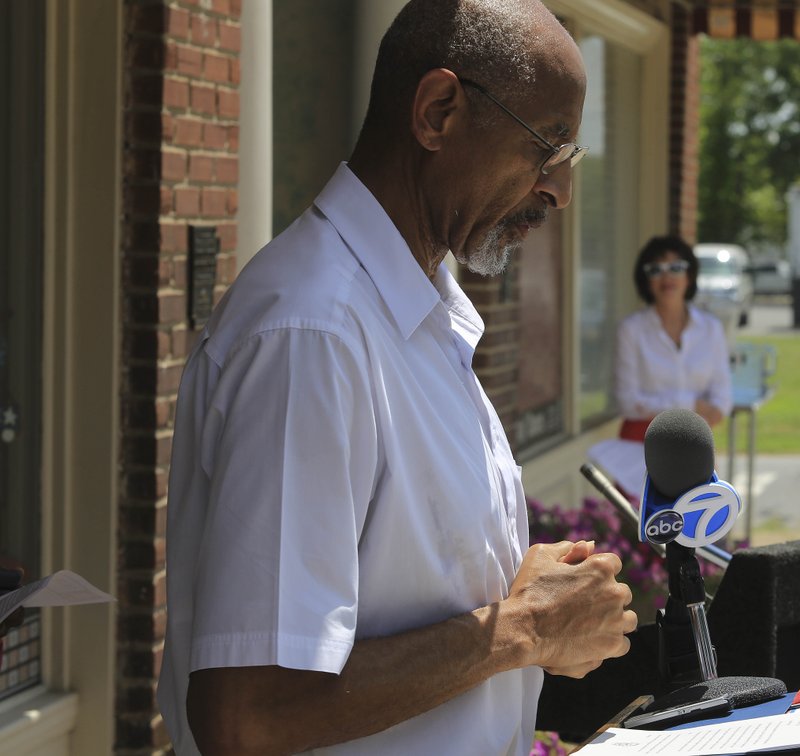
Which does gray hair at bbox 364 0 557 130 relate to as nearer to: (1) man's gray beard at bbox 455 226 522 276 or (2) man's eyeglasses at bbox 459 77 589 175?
(2) man's eyeglasses at bbox 459 77 589 175

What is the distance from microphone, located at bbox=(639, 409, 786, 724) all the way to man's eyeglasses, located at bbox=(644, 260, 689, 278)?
548 centimetres

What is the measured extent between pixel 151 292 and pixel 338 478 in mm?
2252

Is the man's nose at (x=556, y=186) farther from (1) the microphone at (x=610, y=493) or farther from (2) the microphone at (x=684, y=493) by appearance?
(1) the microphone at (x=610, y=493)

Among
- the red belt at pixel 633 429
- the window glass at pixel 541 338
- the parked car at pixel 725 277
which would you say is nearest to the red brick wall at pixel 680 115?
the window glass at pixel 541 338

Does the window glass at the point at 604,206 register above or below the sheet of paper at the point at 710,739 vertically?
above

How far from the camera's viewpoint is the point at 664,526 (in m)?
1.85

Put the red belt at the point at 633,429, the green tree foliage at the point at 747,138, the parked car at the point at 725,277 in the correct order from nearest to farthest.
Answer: the red belt at the point at 633,429 < the parked car at the point at 725,277 < the green tree foliage at the point at 747,138

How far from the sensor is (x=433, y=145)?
1.89m

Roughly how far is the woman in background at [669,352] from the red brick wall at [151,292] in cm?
359

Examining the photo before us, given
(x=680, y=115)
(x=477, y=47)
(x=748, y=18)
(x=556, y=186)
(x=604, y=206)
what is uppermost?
(x=748, y=18)

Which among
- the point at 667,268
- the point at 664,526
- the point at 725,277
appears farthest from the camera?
the point at 725,277

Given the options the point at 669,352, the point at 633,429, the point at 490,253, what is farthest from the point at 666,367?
the point at 490,253

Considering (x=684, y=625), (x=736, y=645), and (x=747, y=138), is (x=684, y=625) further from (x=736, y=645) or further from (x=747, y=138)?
(x=747, y=138)

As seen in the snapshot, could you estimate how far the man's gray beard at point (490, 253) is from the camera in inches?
78.4
